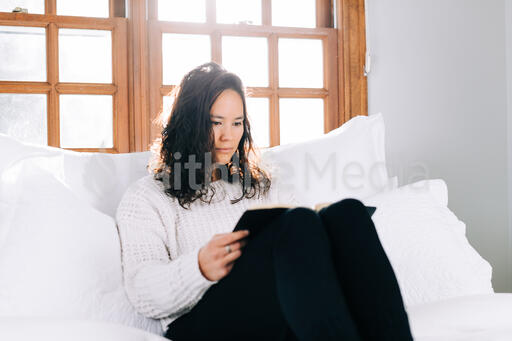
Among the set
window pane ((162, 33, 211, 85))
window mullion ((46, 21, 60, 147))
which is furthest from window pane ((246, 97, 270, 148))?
window mullion ((46, 21, 60, 147))

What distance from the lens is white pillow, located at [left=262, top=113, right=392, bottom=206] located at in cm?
145

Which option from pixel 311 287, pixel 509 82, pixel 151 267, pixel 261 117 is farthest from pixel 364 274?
pixel 509 82

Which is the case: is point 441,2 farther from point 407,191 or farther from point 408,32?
point 407,191

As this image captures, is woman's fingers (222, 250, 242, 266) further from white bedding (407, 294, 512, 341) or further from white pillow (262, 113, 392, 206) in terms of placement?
white pillow (262, 113, 392, 206)

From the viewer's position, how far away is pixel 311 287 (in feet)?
2.38

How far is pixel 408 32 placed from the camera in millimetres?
1980

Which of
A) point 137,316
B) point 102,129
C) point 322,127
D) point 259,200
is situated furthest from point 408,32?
point 137,316

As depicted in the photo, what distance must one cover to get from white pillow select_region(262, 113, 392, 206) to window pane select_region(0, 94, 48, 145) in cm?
86

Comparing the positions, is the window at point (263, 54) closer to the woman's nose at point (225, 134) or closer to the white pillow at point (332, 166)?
the white pillow at point (332, 166)

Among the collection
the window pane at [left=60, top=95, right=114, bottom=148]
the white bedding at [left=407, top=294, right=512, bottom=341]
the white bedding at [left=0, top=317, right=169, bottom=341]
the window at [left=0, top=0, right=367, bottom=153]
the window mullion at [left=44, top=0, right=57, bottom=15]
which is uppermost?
the window mullion at [left=44, top=0, right=57, bottom=15]

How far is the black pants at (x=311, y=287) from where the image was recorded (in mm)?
724

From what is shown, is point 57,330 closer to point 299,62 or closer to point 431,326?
point 431,326

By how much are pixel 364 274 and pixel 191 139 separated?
2.19 ft

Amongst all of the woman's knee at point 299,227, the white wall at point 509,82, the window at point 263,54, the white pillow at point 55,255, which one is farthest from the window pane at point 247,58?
the woman's knee at point 299,227
